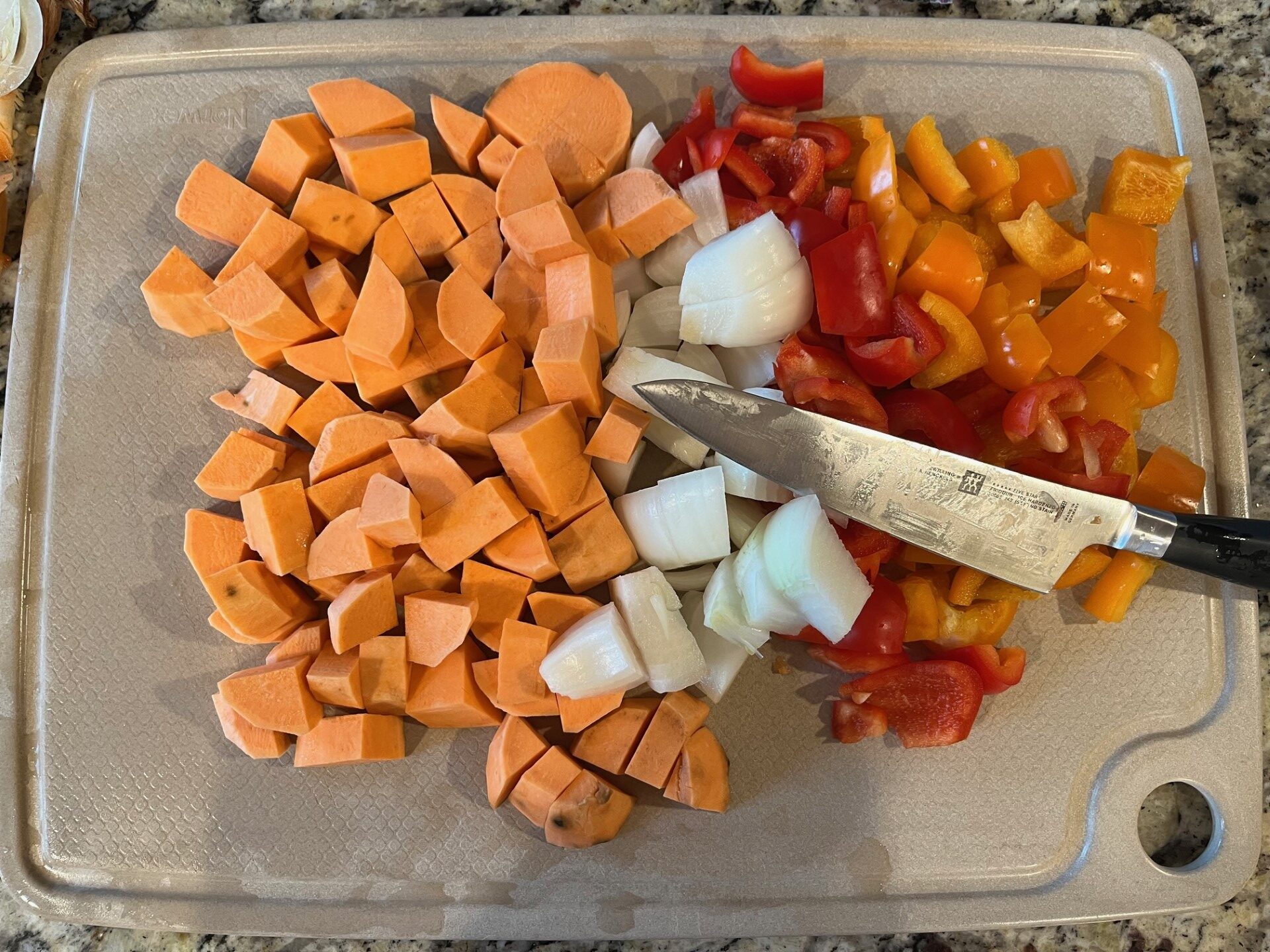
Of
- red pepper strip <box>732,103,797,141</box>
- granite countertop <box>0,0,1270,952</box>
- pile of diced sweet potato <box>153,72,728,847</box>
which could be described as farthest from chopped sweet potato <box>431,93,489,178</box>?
red pepper strip <box>732,103,797,141</box>

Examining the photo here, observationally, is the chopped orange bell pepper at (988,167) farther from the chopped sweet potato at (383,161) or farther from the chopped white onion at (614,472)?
the chopped sweet potato at (383,161)

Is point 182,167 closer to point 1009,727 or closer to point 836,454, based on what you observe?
point 836,454

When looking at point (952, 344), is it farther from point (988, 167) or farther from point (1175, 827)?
point (1175, 827)

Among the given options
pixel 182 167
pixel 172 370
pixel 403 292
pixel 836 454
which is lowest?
pixel 836 454

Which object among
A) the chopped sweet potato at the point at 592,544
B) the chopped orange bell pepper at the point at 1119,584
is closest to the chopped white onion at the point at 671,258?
the chopped sweet potato at the point at 592,544

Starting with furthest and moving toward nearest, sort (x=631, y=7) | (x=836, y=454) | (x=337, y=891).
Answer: (x=631, y=7) < (x=337, y=891) < (x=836, y=454)

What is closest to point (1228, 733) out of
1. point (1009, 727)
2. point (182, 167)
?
point (1009, 727)
